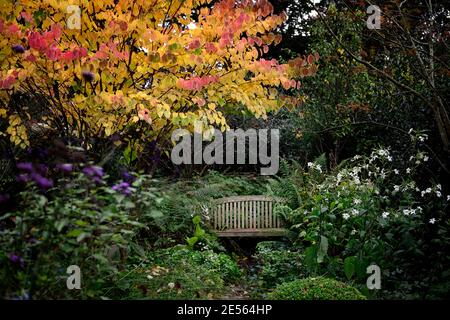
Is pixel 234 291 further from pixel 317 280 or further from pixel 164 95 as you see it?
pixel 164 95

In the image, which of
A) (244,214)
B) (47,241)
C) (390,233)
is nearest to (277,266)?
(390,233)

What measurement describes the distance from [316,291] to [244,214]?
350 centimetres

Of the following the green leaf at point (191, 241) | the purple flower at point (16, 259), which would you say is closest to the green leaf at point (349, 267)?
the green leaf at point (191, 241)

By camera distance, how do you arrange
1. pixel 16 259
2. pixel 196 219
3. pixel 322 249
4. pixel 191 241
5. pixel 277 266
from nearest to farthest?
pixel 16 259 < pixel 322 249 < pixel 277 266 < pixel 191 241 < pixel 196 219

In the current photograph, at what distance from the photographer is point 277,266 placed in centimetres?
604

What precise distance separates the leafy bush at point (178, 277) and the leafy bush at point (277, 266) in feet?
1.30

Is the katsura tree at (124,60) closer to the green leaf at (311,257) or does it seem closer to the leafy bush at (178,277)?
the leafy bush at (178,277)

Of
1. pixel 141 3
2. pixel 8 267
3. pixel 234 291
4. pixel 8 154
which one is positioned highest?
pixel 141 3

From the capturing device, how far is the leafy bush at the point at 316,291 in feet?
13.7

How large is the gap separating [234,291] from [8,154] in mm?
2848

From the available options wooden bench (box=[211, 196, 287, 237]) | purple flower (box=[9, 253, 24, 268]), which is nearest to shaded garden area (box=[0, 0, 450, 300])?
purple flower (box=[9, 253, 24, 268])

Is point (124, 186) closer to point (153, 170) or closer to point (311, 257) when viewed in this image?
point (153, 170)

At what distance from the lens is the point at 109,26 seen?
450 cm
